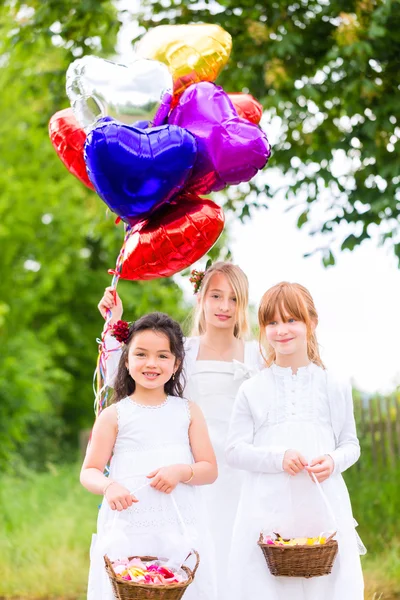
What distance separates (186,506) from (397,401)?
214 inches

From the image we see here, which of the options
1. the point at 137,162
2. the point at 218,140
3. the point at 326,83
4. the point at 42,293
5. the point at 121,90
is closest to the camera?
the point at 137,162

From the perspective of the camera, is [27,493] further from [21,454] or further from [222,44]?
[222,44]

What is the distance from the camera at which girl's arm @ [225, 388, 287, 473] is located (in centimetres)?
284

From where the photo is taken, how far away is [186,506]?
2832mm

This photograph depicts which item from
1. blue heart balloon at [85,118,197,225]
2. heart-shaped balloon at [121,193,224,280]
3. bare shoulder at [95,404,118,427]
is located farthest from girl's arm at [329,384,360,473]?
blue heart balloon at [85,118,197,225]

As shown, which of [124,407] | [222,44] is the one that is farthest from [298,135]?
[124,407]

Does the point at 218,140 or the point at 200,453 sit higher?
the point at 218,140

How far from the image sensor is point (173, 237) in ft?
11.1

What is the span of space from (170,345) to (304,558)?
2.74 ft

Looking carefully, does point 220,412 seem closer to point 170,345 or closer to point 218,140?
point 170,345

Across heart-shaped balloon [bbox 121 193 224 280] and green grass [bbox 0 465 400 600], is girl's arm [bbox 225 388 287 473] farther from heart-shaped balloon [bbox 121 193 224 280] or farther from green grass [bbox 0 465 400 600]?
green grass [bbox 0 465 400 600]

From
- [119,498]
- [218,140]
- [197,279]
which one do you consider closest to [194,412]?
[119,498]

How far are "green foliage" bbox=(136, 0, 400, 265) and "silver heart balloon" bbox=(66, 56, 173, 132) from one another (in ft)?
5.29

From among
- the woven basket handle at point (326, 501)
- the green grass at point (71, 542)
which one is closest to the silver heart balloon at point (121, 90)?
the woven basket handle at point (326, 501)
